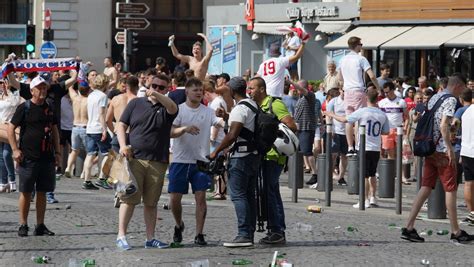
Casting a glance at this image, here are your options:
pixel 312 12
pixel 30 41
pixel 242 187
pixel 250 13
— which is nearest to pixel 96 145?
pixel 242 187

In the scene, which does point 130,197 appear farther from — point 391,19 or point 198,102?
point 391,19

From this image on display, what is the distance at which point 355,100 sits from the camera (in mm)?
21828

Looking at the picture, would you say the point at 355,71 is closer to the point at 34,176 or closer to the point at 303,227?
the point at 303,227

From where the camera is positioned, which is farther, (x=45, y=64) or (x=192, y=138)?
(x=45, y=64)

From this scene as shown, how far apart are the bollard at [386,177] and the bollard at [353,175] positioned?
0.38 metres

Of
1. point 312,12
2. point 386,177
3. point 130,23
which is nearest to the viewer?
point 386,177

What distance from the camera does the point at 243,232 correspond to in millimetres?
14445

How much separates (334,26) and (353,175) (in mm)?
24809

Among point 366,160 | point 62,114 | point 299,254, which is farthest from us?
point 62,114

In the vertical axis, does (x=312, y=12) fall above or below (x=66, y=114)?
above

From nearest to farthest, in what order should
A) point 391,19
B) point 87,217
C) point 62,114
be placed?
point 87,217 < point 62,114 < point 391,19

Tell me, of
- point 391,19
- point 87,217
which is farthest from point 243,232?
point 391,19

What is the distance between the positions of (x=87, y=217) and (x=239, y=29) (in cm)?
3457

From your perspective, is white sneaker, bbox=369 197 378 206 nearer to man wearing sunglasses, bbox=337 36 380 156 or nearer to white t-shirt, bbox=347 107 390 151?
white t-shirt, bbox=347 107 390 151
